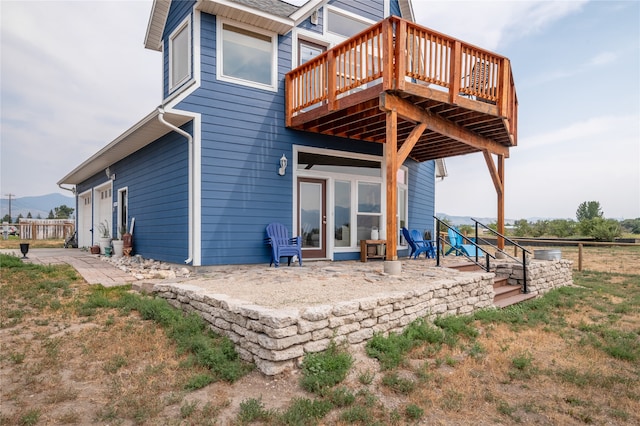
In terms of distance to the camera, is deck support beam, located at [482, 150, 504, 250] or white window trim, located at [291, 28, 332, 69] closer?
white window trim, located at [291, 28, 332, 69]

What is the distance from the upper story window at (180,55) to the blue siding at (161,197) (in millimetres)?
1165

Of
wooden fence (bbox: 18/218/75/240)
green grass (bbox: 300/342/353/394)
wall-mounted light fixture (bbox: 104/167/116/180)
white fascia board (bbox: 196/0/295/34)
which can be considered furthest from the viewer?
wooden fence (bbox: 18/218/75/240)

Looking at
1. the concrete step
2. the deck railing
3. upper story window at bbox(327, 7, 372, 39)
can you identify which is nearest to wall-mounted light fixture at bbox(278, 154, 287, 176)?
the deck railing

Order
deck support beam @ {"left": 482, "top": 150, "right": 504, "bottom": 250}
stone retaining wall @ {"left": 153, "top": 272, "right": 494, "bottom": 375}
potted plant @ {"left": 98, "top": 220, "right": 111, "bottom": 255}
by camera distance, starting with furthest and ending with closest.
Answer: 1. potted plant @ {"left": 98, "top": 220, "right": 111, "bottom": 255}
2. deck support beam @ {"left": 482, "top": 150, "right": 504, "bottom": 250}
3. stone retaining wall @ {"left": 153, "top": 272, "right": 494, "bottom": 375}

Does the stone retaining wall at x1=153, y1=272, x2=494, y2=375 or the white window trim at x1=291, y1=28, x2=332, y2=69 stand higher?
the white window trim at x1=291, y1=28, x2=332, y2=69

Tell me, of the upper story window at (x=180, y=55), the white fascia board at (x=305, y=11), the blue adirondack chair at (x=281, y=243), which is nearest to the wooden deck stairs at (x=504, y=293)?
the blue adirondack chair at (x=281, y=243)

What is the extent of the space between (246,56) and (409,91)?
3.38 meters

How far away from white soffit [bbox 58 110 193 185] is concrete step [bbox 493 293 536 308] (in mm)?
5869

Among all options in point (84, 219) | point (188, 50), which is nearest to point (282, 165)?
point (188, 50)

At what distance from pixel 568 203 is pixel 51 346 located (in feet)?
86.2

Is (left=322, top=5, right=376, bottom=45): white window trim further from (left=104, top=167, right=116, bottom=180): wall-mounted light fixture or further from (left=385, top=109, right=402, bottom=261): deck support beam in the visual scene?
(left=104, top=167, right=116, bottom=180): wall-mounted light fixture

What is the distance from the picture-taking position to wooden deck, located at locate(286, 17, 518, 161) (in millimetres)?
5539

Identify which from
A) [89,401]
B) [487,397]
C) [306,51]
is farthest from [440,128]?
[89,401]

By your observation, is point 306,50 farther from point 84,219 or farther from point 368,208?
point 84,219
